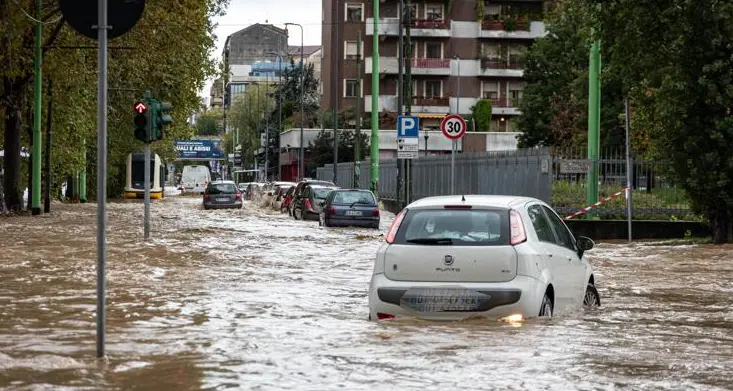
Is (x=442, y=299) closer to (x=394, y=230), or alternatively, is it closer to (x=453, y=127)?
(x=394, y=230)

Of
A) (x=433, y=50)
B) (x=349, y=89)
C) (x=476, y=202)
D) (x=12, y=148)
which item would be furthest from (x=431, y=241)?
(x=349, y=89)

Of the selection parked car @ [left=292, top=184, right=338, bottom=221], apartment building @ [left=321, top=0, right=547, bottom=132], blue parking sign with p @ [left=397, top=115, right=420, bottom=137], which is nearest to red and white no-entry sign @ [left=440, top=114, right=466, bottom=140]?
blue parking sign with p @ [left=397, top=115, right=420, bottom=137]

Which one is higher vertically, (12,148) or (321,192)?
(12,148)

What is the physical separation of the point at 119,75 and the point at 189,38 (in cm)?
573

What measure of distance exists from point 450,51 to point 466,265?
267 feet

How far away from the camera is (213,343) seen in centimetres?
1151

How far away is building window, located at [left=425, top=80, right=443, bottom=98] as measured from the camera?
306 ft

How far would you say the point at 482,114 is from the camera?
302 feet

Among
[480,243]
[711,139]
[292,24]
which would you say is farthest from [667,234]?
[292,24]

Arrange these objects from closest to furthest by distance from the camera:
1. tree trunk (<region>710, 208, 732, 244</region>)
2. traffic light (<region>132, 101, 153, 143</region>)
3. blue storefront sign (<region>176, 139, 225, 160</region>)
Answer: traffic light (<region>132, 101, 153, 143</region>), tree trunk (<region>710, 208, 732, 244</region>), blue storefront sign (<region>176, 139, 225, 160</region>)

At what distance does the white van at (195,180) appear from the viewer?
11056 centimetres

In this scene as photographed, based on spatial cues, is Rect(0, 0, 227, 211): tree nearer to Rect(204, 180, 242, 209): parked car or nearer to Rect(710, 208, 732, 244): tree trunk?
Rect(204, 180, 242, 209): parked car

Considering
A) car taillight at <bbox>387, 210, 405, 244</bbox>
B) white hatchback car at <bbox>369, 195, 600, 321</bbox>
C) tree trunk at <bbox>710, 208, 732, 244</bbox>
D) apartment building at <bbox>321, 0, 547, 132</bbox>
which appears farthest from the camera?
apartment building at <bbox>321, 0, 547, 132</bbox>

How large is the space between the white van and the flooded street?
87245mm
